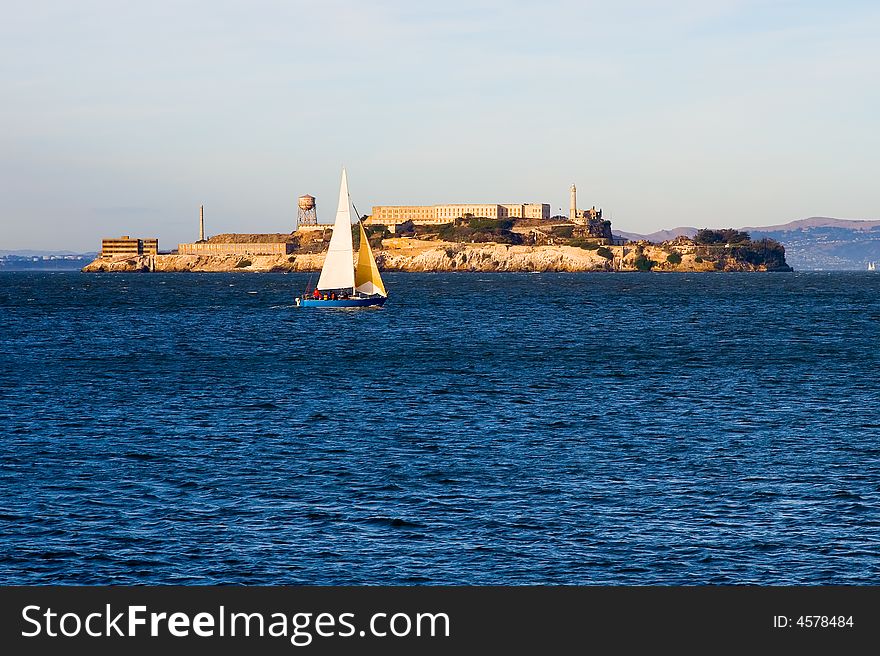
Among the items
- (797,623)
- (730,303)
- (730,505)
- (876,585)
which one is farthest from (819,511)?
(730,303)

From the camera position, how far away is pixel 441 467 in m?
37.5

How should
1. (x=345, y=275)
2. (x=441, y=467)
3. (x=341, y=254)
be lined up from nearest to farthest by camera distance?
(x=441, y=467) < (x=341, y=254) < (x=345, y=275)

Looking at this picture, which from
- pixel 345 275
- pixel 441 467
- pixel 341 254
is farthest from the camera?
pixel 345 275

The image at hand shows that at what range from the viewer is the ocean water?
26.6 m

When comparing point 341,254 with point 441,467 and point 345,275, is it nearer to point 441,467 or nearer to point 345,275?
point 345,275

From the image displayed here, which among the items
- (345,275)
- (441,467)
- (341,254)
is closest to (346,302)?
(345,275)

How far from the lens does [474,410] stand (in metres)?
52.2

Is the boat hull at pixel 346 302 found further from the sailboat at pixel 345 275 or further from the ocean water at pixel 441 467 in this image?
the ocean water at pixel 441 467

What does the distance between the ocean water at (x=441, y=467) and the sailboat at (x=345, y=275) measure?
4421cm

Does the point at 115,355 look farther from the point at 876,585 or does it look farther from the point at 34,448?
the point at 876,585

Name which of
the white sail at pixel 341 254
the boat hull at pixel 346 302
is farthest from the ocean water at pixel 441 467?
the boat hull at pixel 346 302

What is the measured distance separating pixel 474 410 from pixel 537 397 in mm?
6013

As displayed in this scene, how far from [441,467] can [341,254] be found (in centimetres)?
9549

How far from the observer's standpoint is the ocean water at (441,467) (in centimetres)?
2664
